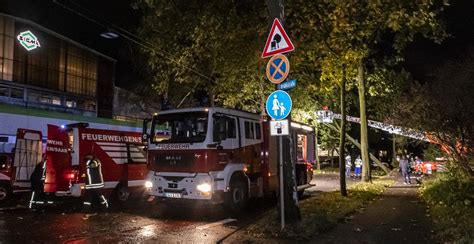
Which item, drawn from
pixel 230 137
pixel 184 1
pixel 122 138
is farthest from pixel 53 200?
pixel 184 1

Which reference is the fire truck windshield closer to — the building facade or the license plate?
the license plate

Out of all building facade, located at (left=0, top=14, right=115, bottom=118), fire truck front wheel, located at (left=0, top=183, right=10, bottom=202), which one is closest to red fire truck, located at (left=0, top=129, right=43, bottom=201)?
fire truck front wheel, located at (left=0, top=183, right=10, bottom=202)

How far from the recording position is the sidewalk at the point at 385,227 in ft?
29.3

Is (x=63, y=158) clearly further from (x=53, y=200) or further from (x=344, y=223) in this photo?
(x=344, y=223)

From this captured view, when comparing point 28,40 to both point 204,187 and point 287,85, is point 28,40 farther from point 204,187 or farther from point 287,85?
point 287,85

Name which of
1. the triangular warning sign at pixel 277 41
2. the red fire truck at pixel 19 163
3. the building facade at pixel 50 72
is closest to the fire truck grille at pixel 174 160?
the triangular warning sign at pixel 277 41

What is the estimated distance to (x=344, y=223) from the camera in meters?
10.7

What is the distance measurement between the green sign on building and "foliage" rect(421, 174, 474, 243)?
85.0 feet

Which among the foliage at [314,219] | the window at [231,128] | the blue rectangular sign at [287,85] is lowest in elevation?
the foliage at [314,219]

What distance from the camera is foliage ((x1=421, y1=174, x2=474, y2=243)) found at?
28.4 ft

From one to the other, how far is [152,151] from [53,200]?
373 centimetres

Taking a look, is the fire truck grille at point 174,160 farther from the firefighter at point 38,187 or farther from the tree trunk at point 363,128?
the tree trunk at point 363,128

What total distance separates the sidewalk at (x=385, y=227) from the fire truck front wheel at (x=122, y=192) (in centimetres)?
801

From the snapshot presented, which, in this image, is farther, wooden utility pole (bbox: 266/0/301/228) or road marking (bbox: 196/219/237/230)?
road marking (bbox: 196/219/237/230)
